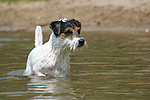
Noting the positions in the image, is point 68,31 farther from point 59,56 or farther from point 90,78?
point 90,78

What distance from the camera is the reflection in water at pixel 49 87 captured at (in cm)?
648

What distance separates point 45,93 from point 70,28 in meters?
1.49

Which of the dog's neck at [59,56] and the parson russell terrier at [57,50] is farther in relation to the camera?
the dog's neck at [59,56]

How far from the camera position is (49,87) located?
714 cm

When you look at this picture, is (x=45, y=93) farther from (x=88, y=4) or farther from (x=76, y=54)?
(x=88, y=4)

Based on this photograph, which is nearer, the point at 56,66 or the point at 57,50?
the point at 57,50

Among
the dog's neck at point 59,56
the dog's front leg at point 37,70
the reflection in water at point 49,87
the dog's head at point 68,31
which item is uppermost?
the dog's head at point 68,31

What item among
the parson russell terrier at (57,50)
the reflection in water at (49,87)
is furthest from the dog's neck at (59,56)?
the reflection in water at (49,87)

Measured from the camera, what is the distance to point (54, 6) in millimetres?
25016

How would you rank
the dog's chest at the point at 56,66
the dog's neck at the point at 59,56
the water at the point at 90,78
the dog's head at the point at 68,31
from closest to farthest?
the water at the point at 90,78 → the dog's head at the point at 68,31 → the dog's neck at the point at 59,56 → the dog's chest at the point at 56,66

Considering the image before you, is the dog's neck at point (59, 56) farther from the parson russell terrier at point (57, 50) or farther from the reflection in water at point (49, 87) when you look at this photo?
the reflection in water at point (49, 87)

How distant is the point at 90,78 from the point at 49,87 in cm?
129

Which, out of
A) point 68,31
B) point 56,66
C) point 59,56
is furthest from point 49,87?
point 68,31

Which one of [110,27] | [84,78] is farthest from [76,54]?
[110,27]
